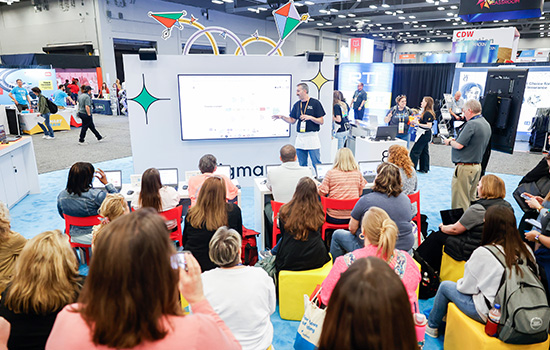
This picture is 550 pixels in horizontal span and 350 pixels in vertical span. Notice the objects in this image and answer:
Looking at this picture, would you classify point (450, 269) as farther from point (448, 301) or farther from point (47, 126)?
point (47, 126)

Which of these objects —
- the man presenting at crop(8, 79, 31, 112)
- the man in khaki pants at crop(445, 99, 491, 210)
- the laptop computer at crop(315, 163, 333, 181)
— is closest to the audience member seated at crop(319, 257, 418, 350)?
the laptop computer at crop(315, 163, 333, 181)

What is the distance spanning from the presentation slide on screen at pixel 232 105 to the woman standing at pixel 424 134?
252 centimetres

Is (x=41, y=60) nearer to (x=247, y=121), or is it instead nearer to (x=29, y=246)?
(x=247, y=121)

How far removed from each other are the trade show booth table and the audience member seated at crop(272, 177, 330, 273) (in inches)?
169

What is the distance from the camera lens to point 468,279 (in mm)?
2154

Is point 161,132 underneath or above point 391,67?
underneath

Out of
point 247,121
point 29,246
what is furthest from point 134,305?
point 247,121

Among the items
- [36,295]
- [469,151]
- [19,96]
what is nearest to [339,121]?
[469,151]

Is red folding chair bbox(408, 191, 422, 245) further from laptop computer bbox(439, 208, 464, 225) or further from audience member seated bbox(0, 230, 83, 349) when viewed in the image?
audience member seated bbox(0, 230, 83, 349)

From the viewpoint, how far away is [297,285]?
2.62 metres

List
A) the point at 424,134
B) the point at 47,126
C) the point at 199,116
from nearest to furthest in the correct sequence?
the point at 199,116 → the point at 424,134 → the point at 47,126

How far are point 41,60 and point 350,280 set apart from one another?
54.0 ft

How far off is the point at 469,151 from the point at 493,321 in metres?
2.82

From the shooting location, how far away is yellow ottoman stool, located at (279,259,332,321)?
2.60 metres
